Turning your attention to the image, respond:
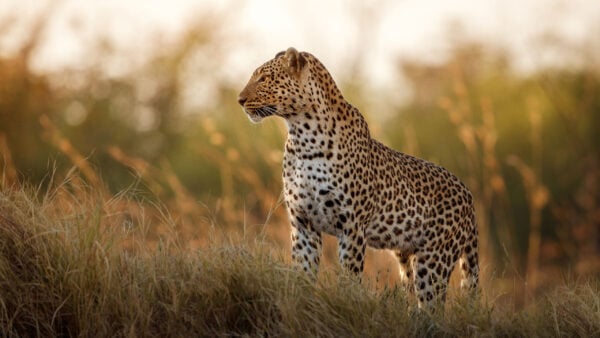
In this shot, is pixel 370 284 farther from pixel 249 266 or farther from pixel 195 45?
pixel 195 45

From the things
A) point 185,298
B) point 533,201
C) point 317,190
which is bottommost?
point 533,201

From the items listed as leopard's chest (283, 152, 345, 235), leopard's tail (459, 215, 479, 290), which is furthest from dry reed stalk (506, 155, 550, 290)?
leopard's chest (283, 152, 345, 235)

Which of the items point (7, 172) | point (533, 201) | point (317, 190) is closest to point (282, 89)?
point (317, 190)

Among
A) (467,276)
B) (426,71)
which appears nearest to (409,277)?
(467,276)

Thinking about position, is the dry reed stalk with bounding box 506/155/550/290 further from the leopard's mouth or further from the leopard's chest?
the leopard's mouth

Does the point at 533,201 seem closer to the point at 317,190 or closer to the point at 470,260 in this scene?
the point at 470,260

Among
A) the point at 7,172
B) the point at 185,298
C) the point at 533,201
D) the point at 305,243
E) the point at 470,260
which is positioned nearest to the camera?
the point at 185,298

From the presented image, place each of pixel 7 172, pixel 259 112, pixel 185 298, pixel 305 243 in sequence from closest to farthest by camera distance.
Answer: pixel 185 298, pixel 259 112, pixel 305 243, pixel 7 172

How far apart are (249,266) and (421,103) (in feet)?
46.9

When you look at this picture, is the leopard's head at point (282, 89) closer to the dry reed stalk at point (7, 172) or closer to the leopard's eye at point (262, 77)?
the leopard's eye at point (262, 77)

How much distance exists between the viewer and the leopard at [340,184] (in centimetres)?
688

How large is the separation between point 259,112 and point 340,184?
2.31 feet

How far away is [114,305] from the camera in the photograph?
19.0 ft

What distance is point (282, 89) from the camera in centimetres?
684
